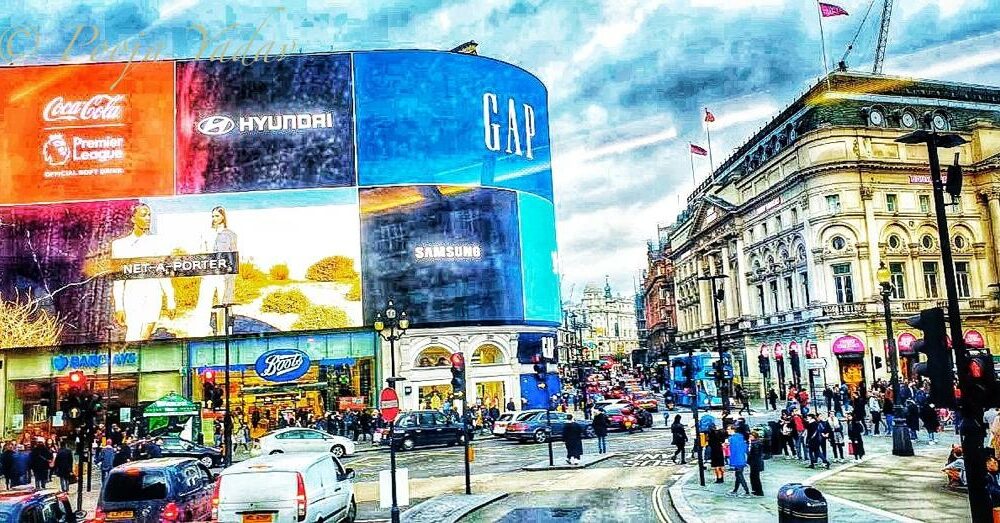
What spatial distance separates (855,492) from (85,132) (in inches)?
2035

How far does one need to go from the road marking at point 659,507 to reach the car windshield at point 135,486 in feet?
32.6

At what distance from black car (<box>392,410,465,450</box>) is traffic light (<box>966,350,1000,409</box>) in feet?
91.9

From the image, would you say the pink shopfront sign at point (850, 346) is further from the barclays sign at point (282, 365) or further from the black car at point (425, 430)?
the barclays sign at point (282, 365)

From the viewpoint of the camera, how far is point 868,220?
58.0 m

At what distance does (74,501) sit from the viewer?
81.3ft

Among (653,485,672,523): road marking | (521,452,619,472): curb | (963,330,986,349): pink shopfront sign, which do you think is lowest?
(521,452,619,472): curb

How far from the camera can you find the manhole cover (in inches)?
675

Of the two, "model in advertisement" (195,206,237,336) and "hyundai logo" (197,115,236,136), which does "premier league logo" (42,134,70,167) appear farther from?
"model in advertisement" (195,206,237,336)

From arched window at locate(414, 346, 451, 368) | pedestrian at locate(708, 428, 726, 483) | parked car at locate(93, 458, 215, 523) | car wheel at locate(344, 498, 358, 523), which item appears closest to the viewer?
parked car at locate(93, 458, 215, 523)

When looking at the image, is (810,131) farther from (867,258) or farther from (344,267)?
(344,267)

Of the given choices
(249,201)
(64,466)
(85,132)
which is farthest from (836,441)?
(85,132)

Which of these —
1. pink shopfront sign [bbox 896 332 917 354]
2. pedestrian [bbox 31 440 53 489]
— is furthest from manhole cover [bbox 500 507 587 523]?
pink shopfront sign [bbox 896 332 917 354]

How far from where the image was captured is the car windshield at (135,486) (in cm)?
1466

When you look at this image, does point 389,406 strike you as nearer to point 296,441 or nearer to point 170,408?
point 296,441
